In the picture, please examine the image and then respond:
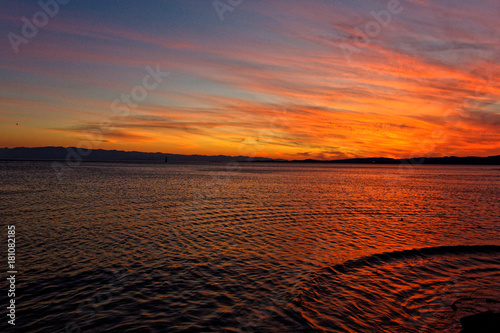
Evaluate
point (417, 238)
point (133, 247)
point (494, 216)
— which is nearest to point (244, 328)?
point (133, 247)

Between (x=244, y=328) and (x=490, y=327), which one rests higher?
(x=490, y=327)

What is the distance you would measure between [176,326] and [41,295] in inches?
268

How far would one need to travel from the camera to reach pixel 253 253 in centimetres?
2086

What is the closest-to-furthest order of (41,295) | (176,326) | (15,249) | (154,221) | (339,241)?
(176,326)
(41,295)
(15,249)
(339,241)
(154,221)

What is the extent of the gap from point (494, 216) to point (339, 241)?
25.6 meters

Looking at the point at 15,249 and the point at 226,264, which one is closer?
the point at 226,264

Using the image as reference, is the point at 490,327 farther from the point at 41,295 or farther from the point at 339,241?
the point at 41,295

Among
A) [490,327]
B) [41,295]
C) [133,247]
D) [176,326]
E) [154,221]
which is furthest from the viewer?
[154,221]

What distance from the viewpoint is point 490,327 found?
33.5 ft

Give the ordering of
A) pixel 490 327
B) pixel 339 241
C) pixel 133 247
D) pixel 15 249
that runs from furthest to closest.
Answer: pixel 339 241
pixel 133 247
pixel 15 249
pixel 490 327

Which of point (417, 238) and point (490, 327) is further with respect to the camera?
point (417, 238)

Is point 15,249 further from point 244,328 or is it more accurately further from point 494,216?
point 494,216

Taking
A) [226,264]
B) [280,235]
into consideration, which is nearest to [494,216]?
[280,235]

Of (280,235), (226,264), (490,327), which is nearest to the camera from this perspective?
(490,327)
